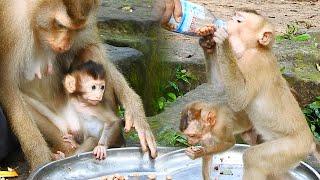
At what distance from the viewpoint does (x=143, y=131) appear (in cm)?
569

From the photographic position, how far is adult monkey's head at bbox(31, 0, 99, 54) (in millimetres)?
5098

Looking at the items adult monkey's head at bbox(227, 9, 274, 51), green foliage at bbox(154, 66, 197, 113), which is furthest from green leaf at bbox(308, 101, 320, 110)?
adult monkey's head at bbox(227, 9, 274, 51)

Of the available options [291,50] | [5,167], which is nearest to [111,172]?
[5,167]

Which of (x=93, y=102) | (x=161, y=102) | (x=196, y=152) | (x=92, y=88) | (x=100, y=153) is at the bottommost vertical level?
(x=161, y=102)

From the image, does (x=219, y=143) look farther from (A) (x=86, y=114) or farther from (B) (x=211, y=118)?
(A) (x=86, y=114)

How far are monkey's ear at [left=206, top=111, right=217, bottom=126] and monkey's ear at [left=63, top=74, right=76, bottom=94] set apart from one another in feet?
3.78

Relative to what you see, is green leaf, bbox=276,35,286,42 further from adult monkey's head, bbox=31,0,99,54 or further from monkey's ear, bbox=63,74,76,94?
adult monkey's head, bbox=31,0,99,54

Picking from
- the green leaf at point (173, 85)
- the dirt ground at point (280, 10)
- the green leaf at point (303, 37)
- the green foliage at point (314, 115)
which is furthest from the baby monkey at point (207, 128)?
the dirt ground at point (280, 10)

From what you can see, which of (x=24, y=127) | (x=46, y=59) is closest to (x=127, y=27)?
(x=46, y=59)

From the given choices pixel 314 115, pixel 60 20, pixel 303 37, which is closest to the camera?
pixel 60 20

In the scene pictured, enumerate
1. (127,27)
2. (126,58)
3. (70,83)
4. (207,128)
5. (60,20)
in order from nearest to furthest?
1. (207,128)
2. (60,20)
3. (70,83)
4. (126,58)
5. (127,27)

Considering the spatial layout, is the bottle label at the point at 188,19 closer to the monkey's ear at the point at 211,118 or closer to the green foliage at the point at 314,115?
the monkey's ear at the point at 211,118

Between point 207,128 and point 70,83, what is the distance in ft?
3.88

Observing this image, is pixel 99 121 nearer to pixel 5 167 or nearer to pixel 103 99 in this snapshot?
pixel 103 99
